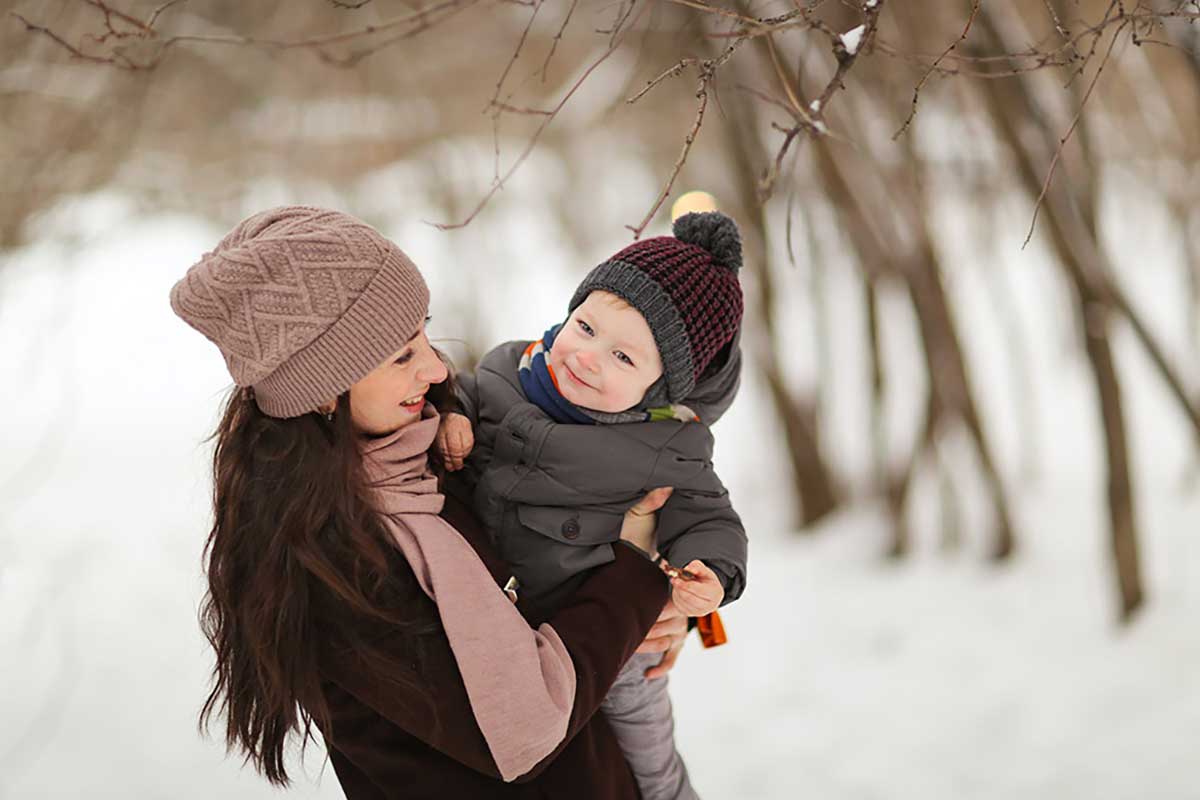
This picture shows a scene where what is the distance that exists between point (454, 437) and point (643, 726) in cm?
57

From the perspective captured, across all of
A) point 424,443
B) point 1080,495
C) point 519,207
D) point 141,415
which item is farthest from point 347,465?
point 519,207

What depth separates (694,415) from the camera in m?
1.61

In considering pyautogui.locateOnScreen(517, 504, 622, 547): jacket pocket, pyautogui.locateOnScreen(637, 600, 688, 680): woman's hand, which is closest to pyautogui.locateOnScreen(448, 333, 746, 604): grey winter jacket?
pyautogui.locateOnScreen(517, 504, 622, 547): jacket pocket

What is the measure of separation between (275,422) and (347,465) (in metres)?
0.12

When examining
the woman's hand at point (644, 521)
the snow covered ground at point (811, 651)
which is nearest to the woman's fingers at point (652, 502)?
the woman's hand at point (644, 521)

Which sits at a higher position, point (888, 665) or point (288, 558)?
point (288, 558)

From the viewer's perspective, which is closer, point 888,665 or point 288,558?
point 288,558

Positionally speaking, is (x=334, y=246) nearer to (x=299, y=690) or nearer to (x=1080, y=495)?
(x=299, y=690)

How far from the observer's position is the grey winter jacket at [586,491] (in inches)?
59.4

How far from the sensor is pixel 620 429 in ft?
5.02

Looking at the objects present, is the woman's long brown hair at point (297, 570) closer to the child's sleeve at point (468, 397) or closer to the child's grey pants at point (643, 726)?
the child's sleeve at point (468, 397)

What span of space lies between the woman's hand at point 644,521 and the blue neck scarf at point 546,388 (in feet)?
0.50

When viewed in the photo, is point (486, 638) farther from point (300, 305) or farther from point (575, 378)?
point (300, 305)

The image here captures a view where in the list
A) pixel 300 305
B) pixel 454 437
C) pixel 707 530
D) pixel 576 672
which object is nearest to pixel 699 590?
pixel 707 530
